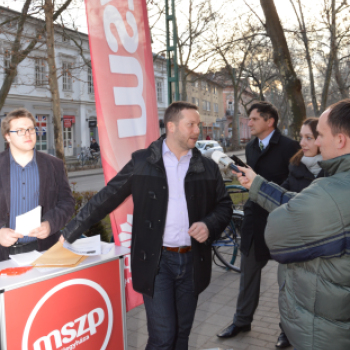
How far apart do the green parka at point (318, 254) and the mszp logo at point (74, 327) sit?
4.03 ft

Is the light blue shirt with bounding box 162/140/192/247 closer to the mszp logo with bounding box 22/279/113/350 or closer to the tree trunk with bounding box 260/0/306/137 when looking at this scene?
the mszp logo with bounding box 22/279/113/350

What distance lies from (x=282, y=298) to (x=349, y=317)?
332mm

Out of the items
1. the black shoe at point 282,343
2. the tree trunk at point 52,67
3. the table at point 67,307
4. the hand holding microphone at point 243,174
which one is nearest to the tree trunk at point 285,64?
the tree trunk at point 52,67

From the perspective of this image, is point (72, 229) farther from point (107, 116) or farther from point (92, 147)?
point (92, 147)

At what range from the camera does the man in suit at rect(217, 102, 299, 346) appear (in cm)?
378

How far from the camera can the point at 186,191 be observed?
2643mm

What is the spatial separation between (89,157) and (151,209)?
88.5 feet

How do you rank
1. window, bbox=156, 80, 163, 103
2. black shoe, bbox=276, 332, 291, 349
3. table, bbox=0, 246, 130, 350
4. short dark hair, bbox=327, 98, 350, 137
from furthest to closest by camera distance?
1. window, bbox=156, 80, 163, 103
2. black shoe, bbox=276, 332, 291, 349
3. table, bbox=0, 246, 130, 350
4. short dark hair, bbox=327, 98, 350, 137

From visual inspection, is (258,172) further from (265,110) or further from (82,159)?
(82,159)

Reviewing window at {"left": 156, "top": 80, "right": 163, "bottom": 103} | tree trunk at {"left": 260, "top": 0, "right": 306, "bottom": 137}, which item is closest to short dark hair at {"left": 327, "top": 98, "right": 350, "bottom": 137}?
tree trunk at {"left": 260, "top": 0, "right": 306, "bottom": 137}

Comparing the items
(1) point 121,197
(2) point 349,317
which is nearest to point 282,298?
(2) point 349,317

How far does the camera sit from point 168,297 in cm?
266

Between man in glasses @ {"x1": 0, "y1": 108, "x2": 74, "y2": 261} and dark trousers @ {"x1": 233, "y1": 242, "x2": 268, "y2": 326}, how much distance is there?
1.81m

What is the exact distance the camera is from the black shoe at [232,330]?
3.80 meters
